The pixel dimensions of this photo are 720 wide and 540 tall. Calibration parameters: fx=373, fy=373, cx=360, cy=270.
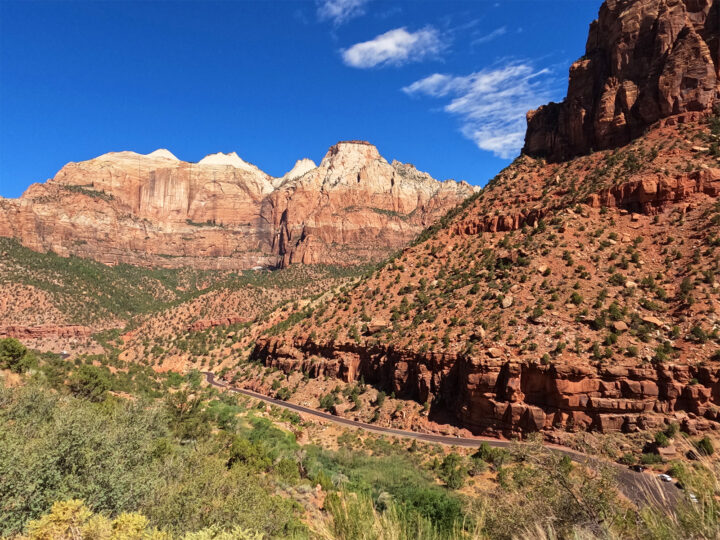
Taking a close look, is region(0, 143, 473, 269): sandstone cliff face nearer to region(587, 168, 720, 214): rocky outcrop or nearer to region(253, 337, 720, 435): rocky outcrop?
region(587, 168, 720, 214): rocky outcrop

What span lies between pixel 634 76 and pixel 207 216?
19004cm

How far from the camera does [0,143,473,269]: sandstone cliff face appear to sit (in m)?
150

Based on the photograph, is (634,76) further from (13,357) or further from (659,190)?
(13,357)

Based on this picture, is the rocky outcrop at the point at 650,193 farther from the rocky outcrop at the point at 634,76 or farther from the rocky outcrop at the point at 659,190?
the rocky outcrop at the point at 634,76

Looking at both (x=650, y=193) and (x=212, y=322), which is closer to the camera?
(x=650, y=193)

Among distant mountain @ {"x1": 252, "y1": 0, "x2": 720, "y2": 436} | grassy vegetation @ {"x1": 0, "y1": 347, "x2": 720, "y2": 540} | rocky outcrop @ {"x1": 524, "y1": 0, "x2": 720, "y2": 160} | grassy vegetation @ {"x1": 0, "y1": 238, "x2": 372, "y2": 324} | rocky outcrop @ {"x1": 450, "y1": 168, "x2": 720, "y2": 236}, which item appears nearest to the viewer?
grassy vegetation @ {"x1": 0, "y1": 347, "x2": 720, "y2": 540}

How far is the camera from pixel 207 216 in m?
200

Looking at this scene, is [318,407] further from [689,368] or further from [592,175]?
[592,175]

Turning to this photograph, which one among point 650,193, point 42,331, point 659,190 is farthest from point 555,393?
point 42,331

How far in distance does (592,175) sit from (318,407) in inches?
1854

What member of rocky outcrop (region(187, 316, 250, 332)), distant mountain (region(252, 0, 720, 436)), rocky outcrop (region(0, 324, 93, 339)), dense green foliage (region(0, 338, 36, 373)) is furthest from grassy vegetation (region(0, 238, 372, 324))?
dense green foliage (region(0, 338, 36, 373))

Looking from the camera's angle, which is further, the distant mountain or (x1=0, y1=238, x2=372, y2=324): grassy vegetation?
(x1=0, y1=238, x2=372, y2=324): grassy vegetation

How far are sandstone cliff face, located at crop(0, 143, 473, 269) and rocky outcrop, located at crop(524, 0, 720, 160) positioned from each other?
96.6 m

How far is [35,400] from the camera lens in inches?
604
